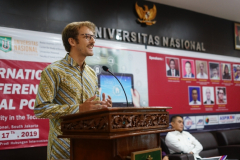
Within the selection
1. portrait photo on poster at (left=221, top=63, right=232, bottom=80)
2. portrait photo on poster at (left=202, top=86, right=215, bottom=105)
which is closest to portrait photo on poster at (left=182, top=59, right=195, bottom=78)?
portrait photo on poster at (left=202, top=86, right=215, bottom=105)

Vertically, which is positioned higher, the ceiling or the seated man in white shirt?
the ceiling

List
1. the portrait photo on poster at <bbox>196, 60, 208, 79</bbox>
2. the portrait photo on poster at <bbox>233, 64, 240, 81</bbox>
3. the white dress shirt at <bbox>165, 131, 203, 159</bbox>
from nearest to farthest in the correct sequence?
the white dress shirt at <bbox>165, 131, 203, 159</bbox> → the portrait photo on poster at <bbox>196, 60, 208, 79</bbox> → the portrait photo on poster at <bbox>233, 64, 240, 81</bbox>

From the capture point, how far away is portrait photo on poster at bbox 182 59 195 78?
5.19 metres

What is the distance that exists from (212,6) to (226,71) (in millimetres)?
1497

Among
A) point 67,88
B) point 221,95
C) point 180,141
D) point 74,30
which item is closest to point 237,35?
point 221,95

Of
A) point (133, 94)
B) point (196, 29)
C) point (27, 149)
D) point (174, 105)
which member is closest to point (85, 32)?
point (27, 149)

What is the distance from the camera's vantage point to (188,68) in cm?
524

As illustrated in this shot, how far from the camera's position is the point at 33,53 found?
354 cm

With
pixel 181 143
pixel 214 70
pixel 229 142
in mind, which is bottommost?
pixel 229 142

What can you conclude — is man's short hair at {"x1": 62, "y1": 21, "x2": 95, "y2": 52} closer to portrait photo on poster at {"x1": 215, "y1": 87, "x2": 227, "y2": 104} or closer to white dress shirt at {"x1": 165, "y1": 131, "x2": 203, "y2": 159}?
white dress shirt at {"x1": 165, "y1": 131, "x2": 203, "y2": 159}

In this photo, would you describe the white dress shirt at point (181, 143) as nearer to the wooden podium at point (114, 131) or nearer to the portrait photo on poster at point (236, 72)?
the portrait photo on poster at point (236, 72)

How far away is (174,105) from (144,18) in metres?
1.74

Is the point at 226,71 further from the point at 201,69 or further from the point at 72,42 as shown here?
the point at 72,42

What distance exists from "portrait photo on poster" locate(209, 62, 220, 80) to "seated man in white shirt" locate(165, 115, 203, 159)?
5.86 feet
